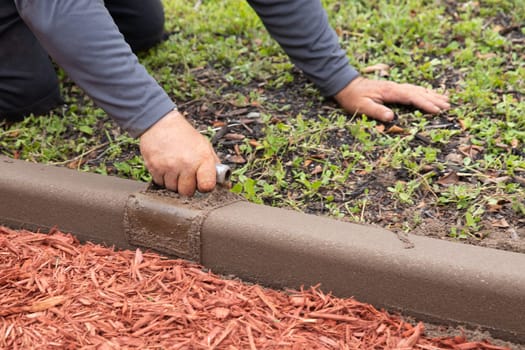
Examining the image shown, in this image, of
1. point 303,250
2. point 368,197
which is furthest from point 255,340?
point 368,197

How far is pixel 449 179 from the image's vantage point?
8.52 feet

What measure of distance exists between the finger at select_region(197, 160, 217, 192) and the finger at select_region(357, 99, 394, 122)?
999 mm

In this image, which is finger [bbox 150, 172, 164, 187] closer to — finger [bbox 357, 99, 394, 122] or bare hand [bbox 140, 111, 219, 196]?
bare hand [bbox 140, 111, 219, 196]

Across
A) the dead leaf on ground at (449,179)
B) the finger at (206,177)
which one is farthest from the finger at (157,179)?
the dead leaf on ground at (449,179)

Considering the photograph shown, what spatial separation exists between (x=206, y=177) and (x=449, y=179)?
950 millimetres

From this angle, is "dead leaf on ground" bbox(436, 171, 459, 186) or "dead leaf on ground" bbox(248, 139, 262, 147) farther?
"dead leaf on ground" bbox(248, 139, 262, 147)

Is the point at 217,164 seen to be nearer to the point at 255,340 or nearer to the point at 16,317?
the point at 255,340

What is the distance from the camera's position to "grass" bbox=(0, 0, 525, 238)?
2.54m

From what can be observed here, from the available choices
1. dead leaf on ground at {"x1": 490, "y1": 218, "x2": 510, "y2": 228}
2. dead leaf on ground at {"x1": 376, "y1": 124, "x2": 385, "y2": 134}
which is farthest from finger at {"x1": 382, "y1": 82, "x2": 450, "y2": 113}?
dead leaf on ground at {"x1": 490, "y1": 218, "x2": 510, "y2": 228}

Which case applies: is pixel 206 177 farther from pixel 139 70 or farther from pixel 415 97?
pixel 415 97

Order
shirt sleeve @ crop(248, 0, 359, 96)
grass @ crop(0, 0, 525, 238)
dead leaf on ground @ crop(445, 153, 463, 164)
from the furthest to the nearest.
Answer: shirt sleeve @ crop(248, 0, 359, 96) → dead leaf on ground @ crop(445, 153, 463, 164) → grass @ crop(0, 0, 525, 238)

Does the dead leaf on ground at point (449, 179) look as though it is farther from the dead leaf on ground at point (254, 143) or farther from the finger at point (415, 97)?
the dead leaf on ground at point (254, 143)

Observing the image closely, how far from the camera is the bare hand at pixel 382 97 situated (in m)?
3.01

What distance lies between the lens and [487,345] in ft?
6.35
